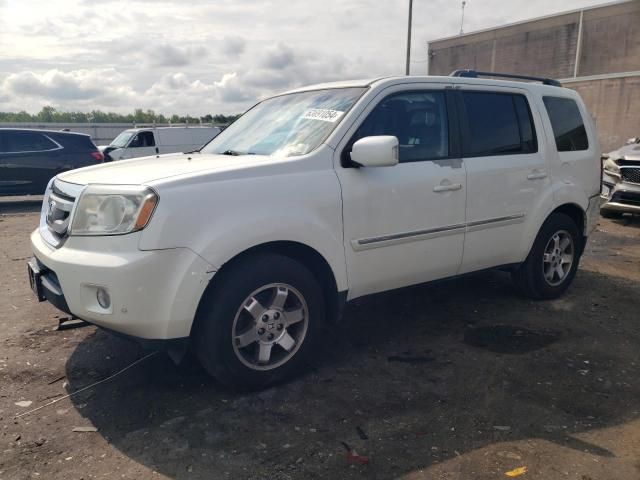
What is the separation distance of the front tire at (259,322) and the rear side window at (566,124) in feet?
9.34

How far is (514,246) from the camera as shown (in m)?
4.56

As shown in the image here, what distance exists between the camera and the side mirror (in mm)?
3279

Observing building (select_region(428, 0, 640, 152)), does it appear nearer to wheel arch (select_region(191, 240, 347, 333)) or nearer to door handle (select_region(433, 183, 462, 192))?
door handle (select_region(433, 183, 462, 192))

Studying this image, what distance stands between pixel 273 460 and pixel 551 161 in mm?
3513

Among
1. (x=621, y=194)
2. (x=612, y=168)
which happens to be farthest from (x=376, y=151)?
(x=612, y=168)

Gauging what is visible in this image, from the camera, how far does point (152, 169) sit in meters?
3.34

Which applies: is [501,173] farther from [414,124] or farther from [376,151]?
[376,151]

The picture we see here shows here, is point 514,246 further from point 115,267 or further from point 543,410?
point 115,267

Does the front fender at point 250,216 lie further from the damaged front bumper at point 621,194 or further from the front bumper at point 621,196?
the front bumper at point 621,196

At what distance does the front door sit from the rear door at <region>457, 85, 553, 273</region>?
0.15 m

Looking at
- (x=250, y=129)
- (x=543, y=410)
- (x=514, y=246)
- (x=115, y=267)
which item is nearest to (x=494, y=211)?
(x=514, y=246)

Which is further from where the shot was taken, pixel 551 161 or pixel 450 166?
pixel 551 161

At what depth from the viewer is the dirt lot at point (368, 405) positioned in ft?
8.66

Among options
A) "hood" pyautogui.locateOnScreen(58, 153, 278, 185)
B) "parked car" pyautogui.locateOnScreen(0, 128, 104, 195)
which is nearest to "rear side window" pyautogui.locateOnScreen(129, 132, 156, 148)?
"parked car" pyautogui.locateOnScreen(0, 128, 104, 195)
